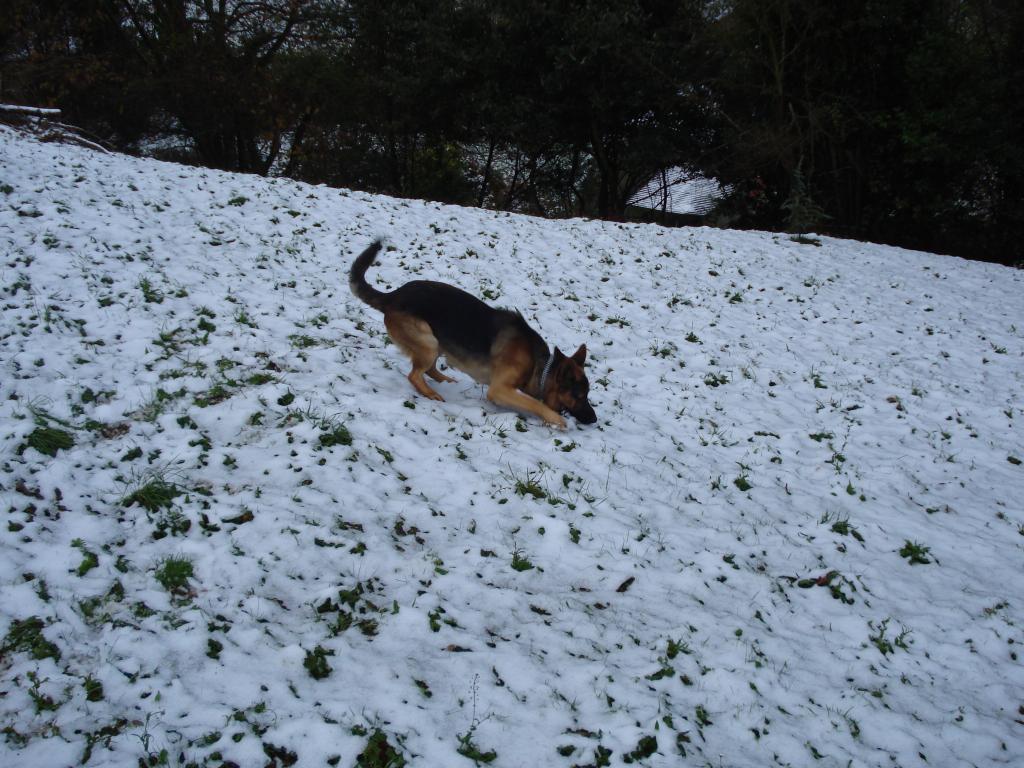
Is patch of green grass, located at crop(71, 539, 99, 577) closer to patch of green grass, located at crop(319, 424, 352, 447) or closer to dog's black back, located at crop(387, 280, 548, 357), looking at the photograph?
patch of green grass, located at crop(319, 424, 352, 447)

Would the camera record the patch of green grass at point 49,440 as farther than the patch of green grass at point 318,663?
Yes

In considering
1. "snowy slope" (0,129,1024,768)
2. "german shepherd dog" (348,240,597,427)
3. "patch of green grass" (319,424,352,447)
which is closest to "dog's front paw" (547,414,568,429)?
"german shepherd dog" (348,240,597,427)

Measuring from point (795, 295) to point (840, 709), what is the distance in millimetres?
10964

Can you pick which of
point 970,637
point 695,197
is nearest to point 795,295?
point 970,637

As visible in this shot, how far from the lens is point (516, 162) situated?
30516 millimetres

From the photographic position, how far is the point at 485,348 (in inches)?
263

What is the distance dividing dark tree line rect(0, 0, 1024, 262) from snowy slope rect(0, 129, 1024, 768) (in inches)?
535

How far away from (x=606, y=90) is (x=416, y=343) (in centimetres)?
2076

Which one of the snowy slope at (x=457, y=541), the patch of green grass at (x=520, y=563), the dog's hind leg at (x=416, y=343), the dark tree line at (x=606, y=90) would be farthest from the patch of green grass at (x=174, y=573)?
the dark tree line at (x=606, y=90)

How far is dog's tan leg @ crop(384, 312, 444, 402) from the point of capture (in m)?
6.69

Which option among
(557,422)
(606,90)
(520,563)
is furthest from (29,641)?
(606,90)

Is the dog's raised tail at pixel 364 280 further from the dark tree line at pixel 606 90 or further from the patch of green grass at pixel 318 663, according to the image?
the dark tree line at pixel 606 90

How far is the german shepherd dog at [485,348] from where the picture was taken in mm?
6672

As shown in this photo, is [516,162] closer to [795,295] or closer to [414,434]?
[795,295]
